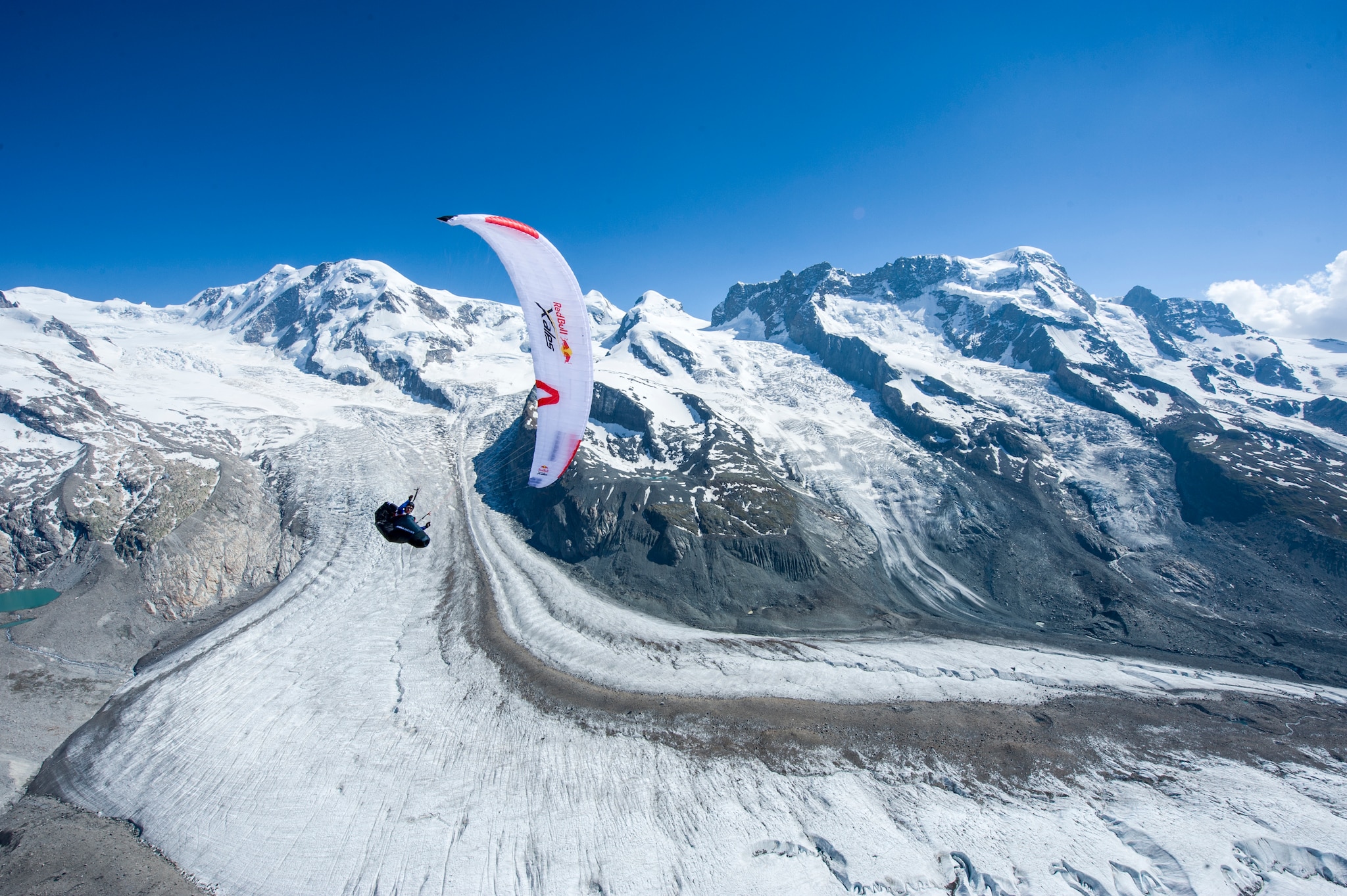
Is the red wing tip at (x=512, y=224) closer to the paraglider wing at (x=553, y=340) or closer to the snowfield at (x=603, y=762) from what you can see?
the paraglider wing at (x=553, y=340)

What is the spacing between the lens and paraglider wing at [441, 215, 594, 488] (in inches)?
782

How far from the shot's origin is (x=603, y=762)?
1190 inches

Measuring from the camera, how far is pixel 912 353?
138 meters

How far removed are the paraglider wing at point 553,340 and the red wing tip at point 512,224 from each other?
4.0 inches

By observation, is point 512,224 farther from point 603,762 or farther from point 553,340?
point 603,762

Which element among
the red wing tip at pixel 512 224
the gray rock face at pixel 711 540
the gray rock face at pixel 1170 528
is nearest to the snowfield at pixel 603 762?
the gray rock face at pixel 711 540

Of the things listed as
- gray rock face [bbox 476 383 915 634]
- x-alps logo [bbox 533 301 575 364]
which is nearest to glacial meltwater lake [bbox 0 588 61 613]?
gray rock face [bbox 476 383 915 634]

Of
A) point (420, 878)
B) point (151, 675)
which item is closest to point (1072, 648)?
point (420, 878)

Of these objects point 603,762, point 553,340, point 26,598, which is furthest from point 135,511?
point 553,340

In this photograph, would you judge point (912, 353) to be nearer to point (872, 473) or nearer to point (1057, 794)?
point (872, 473)

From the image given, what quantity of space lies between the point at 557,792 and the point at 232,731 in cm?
2275

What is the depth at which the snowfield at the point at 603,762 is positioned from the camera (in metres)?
25.3

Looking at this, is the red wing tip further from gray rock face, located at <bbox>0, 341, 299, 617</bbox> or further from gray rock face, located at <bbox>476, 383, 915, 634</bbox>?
gray rock face, located at <bbox>0, 341, 299, 617</bbox>

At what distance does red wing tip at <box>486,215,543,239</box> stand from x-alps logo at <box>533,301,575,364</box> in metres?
2.64
